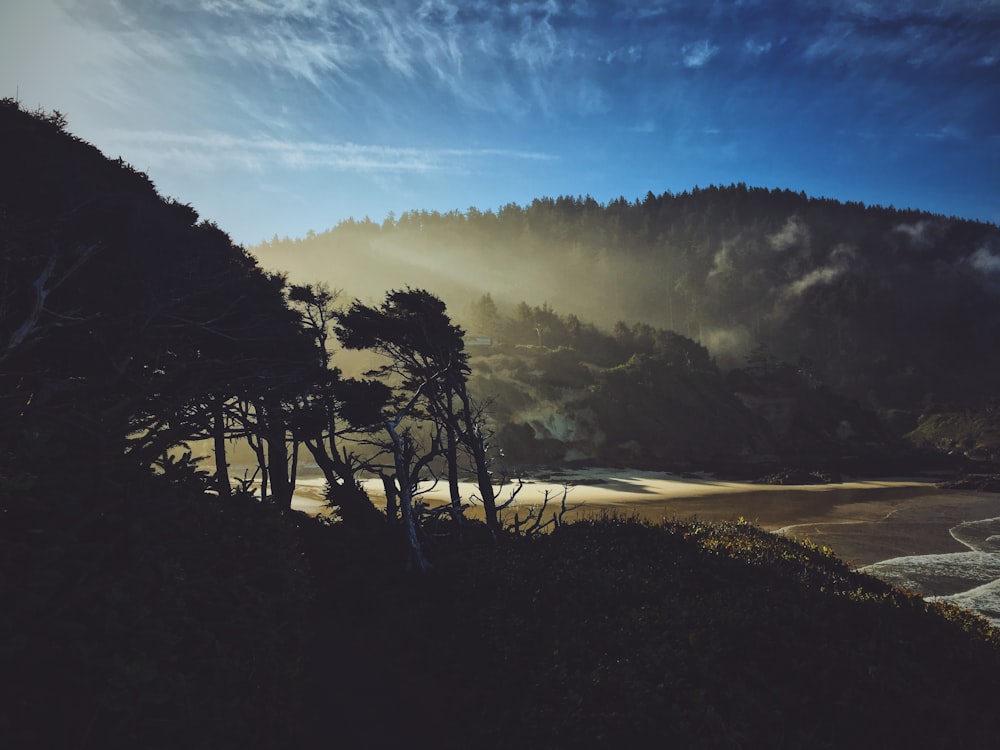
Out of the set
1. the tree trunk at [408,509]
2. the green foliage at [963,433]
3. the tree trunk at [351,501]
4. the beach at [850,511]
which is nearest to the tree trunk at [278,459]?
the tree trunk at [351,501]

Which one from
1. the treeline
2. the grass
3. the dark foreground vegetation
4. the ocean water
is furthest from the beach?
the treeline

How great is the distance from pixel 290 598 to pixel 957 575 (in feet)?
73.7

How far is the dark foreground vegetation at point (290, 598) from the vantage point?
3.34 metres

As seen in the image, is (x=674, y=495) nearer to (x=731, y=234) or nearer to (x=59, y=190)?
(x=59, y=190)

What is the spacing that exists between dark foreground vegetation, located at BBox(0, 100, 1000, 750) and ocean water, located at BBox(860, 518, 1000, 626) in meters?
6.24

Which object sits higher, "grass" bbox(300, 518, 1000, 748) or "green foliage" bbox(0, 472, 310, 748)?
"green foliage" bbox(0, 472, 310, 748)

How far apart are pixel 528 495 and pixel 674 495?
1068cm

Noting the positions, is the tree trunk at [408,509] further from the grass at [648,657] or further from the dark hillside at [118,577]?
the dark hillside at [118,577]

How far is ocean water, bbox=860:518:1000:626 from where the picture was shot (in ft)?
48.0

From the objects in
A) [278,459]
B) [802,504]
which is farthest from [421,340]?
[802,504]

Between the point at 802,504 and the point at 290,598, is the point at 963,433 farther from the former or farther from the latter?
the point at 290,598

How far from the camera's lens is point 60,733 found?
281cm

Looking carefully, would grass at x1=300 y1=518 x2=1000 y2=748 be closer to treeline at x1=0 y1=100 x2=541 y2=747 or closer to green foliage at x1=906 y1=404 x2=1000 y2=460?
treeline at x1=0 y1=100 x2=541 y2=747

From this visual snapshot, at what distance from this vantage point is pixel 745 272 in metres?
150
